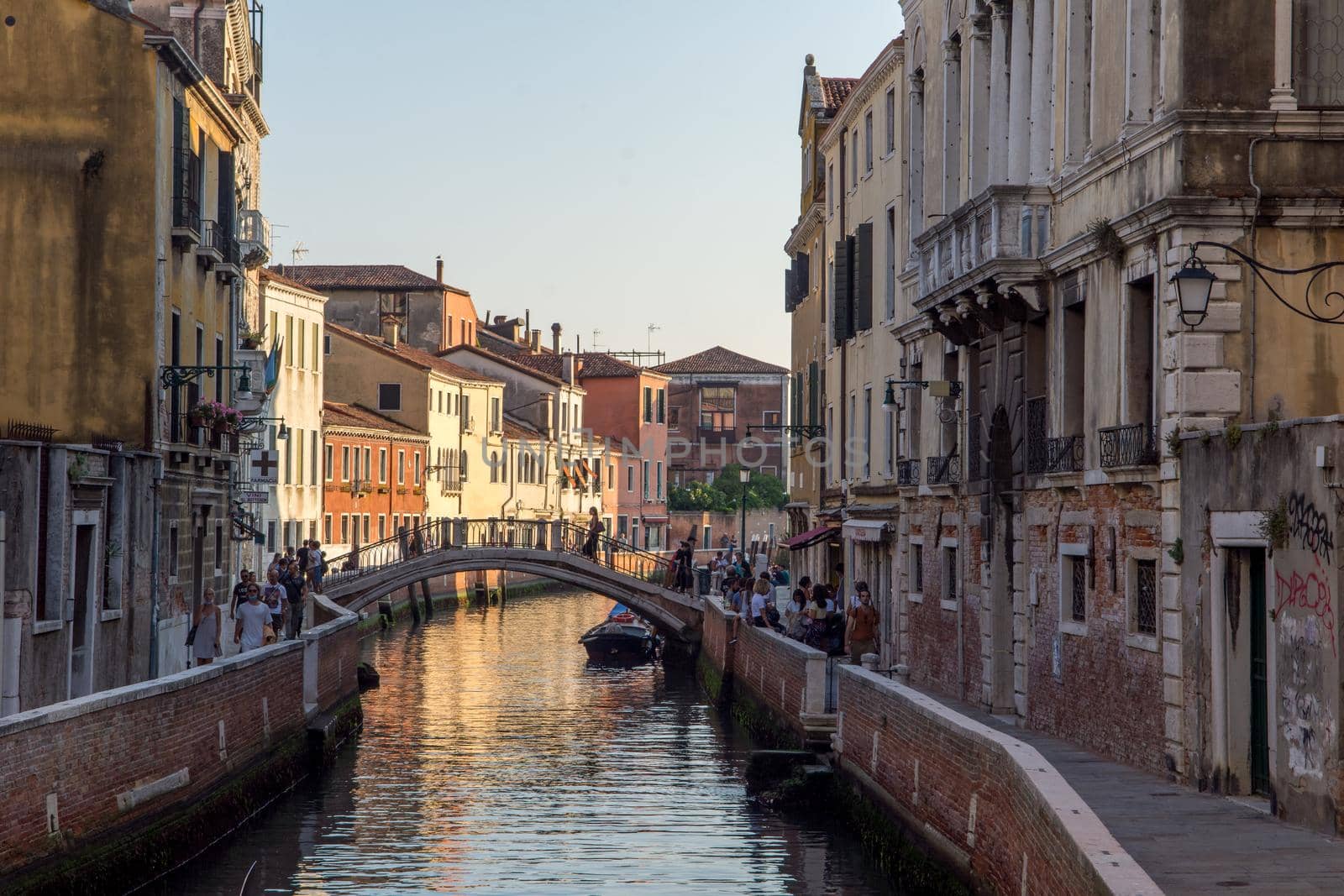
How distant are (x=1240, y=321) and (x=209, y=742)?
30.4 feet

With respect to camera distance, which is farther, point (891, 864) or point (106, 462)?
point (106, 462)

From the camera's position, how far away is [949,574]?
2209cm

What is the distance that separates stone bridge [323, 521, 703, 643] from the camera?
39.1 metres

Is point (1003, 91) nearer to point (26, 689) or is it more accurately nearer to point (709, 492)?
point (26, 689)

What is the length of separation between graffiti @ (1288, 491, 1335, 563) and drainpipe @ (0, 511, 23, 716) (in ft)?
36.7

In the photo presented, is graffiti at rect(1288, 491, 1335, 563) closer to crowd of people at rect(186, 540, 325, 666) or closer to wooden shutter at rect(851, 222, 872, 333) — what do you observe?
crowd of people at rect(186, 540, 325, 666)

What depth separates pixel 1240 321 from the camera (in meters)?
13.9

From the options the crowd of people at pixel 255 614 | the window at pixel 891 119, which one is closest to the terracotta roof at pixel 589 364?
the crowd of people at pixel 255 614

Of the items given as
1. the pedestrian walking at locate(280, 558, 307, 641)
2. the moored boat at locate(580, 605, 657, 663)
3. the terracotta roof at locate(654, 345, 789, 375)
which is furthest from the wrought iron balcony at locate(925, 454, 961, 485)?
the terracotta roof at locate(654, 345, 789, 375)

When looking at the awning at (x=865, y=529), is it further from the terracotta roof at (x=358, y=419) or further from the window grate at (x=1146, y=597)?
the terracotta roof at (x=358, y=419)

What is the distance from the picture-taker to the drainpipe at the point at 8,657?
57.3 feet

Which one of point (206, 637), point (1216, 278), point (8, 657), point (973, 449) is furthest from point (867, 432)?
point (1216, 278)

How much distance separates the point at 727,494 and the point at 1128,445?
7004 cm

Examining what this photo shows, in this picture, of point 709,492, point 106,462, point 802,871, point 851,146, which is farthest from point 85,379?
point 709,492
